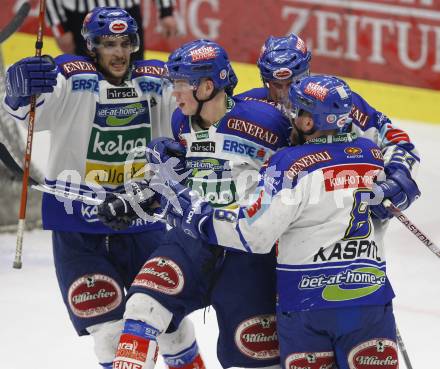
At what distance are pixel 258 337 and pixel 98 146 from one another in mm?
965

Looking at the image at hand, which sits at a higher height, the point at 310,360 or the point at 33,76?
the point at 33,76

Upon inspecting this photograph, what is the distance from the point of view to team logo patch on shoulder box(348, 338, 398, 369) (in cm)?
394

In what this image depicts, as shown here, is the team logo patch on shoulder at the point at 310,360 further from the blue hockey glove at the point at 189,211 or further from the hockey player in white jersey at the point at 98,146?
the hockey player in white jersey at the point at 98,146

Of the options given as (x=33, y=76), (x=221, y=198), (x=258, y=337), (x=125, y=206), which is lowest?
(x=258, y=337)

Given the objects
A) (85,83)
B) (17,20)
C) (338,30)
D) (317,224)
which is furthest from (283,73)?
(338,30)

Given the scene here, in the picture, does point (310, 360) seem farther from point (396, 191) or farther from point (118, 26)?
point (118, 26)

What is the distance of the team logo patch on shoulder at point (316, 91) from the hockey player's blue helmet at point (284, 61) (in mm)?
585

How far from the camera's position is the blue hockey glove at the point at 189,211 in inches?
158

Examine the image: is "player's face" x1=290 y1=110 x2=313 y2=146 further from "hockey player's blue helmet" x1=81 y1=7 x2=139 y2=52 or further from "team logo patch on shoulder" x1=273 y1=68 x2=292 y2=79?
"hockey player's blue helmet" x1=81 y1=7 x2=139 y2=52

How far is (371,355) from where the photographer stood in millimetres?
3939

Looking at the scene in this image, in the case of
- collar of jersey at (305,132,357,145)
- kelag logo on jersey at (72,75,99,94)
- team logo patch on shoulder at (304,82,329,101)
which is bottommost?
kelag logo on jersey at (72,75,99,94)

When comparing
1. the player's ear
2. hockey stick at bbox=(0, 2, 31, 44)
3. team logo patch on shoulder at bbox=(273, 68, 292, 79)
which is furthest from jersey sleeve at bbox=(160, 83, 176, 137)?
hockey stick at bbox=(0, 2, 31, 44)

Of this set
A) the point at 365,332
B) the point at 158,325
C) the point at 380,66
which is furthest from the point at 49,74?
the point at 380,66

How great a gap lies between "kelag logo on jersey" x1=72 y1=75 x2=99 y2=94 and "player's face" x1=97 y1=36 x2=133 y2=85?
0.20ft
